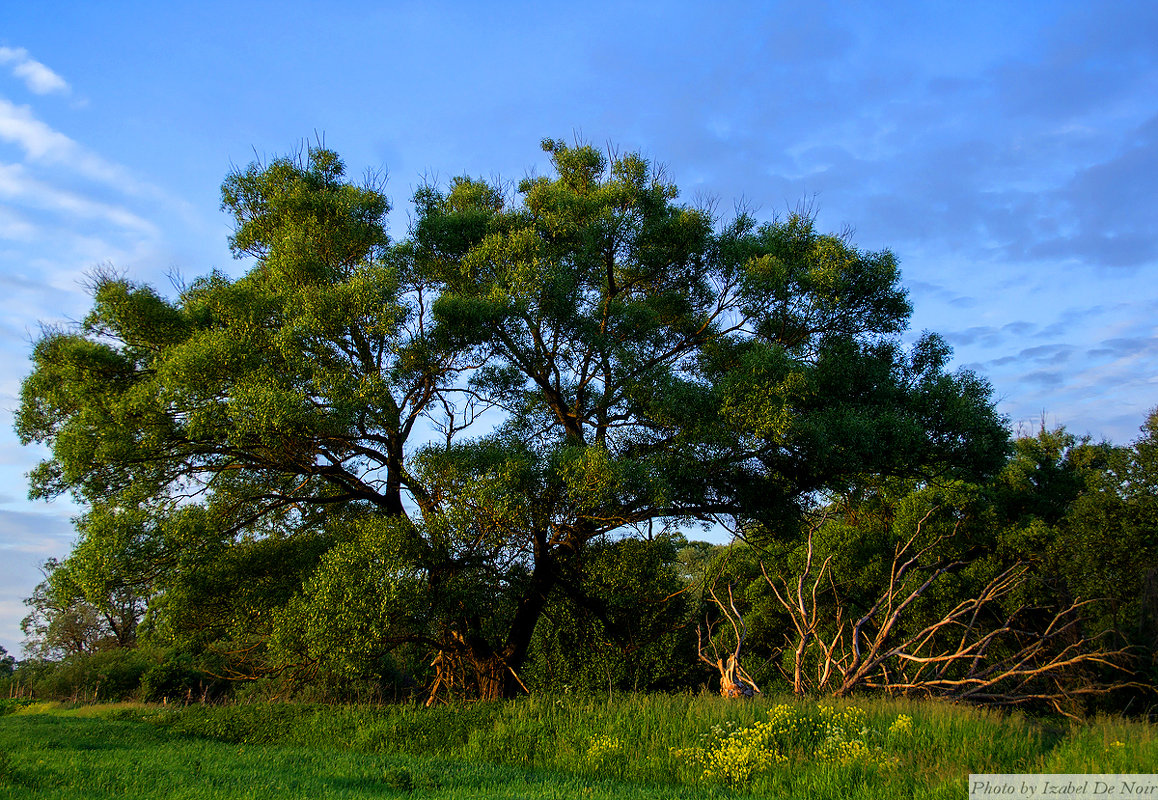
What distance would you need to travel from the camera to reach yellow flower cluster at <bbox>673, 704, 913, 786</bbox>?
785 centimetres

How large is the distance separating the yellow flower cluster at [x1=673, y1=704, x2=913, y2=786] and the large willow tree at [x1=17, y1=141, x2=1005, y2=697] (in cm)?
445

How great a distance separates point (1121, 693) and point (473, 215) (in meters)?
22.7

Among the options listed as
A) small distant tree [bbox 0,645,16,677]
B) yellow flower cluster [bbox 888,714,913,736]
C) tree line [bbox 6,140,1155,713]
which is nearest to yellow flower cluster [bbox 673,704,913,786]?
yellow flower cluster [bbox 888,714,913,736]

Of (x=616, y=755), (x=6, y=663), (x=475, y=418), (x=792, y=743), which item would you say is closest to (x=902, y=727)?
(x=792, y=743)

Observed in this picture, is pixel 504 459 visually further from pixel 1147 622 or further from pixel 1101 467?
pixel 1101 467

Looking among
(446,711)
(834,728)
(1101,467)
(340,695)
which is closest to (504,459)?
(446,711)

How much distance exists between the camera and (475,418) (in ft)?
51.1

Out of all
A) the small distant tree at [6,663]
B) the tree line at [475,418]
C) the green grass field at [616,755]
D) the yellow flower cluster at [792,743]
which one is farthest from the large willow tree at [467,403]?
the small distant tree at [6,663]

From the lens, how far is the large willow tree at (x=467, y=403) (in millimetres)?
12633

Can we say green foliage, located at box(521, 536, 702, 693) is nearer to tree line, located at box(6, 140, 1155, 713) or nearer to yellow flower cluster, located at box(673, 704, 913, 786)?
tree line, located at box(6, 140, 1155, 713)

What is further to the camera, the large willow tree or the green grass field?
the large willow tree

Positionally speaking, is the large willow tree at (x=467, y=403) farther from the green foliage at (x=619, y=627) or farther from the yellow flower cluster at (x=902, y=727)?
the yellow flower cluster at (x=902, y=727)

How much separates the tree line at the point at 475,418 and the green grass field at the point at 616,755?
6.57ft

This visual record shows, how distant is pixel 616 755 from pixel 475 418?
26.7ft
